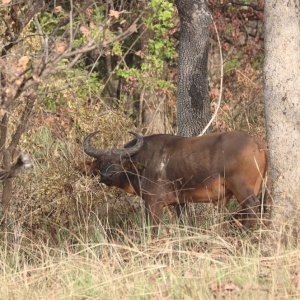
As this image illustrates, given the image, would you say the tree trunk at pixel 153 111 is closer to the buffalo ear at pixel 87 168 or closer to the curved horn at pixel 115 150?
the buffalo ear at pixel 87 168

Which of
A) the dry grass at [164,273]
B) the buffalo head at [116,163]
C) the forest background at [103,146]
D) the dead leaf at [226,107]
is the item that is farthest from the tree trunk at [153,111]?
the dry grass at [164,273]

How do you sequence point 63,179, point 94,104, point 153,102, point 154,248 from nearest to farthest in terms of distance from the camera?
1. point 154,248
2. point 63,179
3. point 94,104
4. point 153,102

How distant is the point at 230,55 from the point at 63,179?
633 centimetres

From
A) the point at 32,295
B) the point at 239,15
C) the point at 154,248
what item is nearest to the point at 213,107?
the point at 239,15

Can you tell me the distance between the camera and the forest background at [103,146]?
7938mm

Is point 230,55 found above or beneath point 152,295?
above

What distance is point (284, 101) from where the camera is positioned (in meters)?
9.26

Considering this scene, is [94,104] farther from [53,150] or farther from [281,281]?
[281,281]

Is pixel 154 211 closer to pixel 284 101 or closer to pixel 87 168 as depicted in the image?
pixel 87 168

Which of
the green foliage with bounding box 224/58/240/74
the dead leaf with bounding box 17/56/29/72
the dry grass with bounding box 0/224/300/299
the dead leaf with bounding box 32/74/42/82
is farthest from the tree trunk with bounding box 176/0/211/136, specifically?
the green foliage with bounding box 224/58/240/74

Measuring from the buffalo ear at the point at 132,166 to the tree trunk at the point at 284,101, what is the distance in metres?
2.68

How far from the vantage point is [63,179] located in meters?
12.3

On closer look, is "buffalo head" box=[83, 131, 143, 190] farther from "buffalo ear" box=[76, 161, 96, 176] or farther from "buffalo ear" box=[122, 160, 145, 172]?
"buffalo ear" box=[76, 161, 96, 176]

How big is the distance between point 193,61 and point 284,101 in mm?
2420
